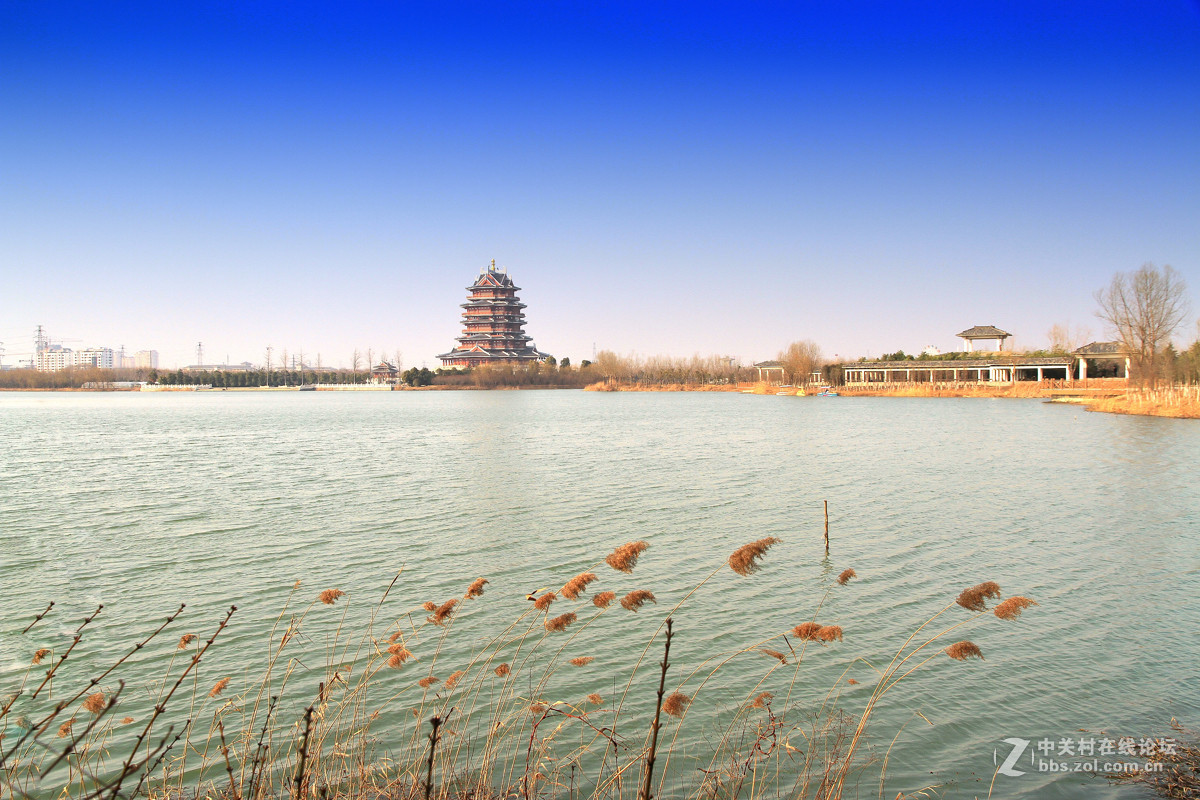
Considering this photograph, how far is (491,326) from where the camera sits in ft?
386

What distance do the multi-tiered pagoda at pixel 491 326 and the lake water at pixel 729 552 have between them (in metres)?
88.6

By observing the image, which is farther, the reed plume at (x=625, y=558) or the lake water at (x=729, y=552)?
the lake water at (x=729, y=552)

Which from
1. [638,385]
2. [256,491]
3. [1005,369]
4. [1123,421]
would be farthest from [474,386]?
[256,491]

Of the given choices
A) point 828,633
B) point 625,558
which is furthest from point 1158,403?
point 625,558

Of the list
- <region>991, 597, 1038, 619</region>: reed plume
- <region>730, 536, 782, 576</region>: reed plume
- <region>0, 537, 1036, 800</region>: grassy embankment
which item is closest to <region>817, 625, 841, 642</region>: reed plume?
<region>0, 537, 1036, 800</region>: grassy embankment

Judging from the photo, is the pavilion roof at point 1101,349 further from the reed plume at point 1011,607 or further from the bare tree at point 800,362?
the reed plume at point 1011,607

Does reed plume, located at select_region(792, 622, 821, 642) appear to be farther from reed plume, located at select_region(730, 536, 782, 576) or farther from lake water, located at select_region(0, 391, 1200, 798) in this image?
lake water, located at select_region(0, 391, 1200, 798)

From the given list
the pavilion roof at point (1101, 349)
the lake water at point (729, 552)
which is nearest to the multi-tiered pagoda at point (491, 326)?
the pavilion roof at point (1101, 349)

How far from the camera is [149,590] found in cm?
1024

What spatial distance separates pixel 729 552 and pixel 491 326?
356 ft

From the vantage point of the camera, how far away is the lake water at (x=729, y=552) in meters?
6.89

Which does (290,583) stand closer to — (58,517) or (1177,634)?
(58,517)

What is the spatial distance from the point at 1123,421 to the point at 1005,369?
4164 centimetres

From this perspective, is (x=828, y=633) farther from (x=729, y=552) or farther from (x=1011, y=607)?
(x=729, y=552)
